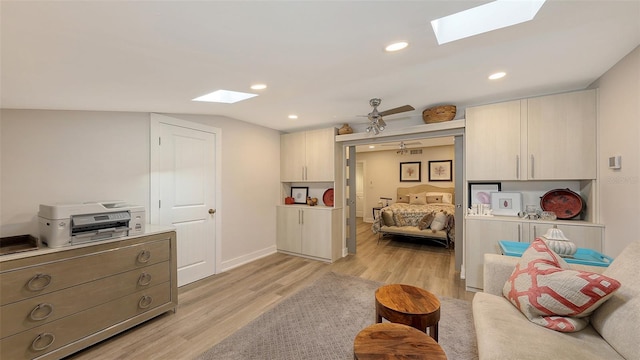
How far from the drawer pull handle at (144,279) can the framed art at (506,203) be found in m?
4.15

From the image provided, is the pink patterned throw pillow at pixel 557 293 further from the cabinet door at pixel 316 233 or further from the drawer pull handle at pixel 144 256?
the drawer pull handle at pixel 144 256

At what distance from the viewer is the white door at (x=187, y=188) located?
2979 millimetres

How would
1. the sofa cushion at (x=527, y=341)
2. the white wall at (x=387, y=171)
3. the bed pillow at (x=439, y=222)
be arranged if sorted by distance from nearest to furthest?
the sofa cushion at (x=527, y=341) < the bed pillow at (x=439, y=222) < the white wall at (x=387, y=171)

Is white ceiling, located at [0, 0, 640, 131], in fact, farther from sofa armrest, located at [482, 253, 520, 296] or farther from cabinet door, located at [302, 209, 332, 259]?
cabinet door, located at [302, 209, 332, 259]

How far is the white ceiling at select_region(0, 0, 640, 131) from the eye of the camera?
1.19 metres

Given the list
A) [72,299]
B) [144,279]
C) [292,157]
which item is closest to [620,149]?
[292,157]

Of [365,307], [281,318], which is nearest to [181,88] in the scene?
[281,318]

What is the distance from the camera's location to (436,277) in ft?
11.1

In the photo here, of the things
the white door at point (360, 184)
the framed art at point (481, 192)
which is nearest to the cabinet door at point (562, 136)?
the framed art at point (481, 192)

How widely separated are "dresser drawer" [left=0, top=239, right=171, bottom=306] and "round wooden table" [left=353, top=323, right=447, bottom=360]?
6.85 ft

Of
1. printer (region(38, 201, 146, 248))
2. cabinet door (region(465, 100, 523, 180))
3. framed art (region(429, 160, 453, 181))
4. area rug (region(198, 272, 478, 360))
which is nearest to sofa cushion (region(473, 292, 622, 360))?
area rug (region(198, 272, 478, 360))

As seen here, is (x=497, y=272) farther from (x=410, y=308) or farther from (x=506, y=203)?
(x=506, y=203)

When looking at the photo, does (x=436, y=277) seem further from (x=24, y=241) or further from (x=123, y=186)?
(x=24, y=241)

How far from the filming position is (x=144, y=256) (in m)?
2.24
